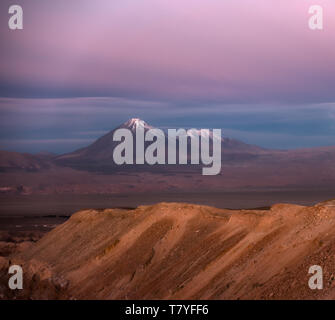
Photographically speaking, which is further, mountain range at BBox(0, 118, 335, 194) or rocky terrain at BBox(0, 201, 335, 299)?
mountain range at BBox(0, 118, 335, 194)

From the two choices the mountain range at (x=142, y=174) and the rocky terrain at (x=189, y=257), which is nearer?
the rocky terrain at (x=189, y=257)

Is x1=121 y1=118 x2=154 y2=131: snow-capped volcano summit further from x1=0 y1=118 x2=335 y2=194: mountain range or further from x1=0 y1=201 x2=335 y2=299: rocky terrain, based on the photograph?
x1=0 y1=201 x2=335 y2=299: rocky terrain

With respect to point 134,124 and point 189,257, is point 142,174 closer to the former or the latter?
point 134,124

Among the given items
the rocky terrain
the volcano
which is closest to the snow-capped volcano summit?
the volcano

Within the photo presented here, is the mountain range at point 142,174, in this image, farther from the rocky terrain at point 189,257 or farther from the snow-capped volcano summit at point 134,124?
the rocky terrain at point 189,257

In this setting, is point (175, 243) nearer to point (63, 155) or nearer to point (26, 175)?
point (26, 175)

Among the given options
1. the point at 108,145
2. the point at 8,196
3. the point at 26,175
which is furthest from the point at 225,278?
the point at 108,145

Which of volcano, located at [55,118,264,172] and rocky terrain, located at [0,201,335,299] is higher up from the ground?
volcano, located at [55,118,264,172]

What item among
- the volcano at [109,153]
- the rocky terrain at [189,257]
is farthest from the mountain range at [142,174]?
the rocky terrain at [189,257]
